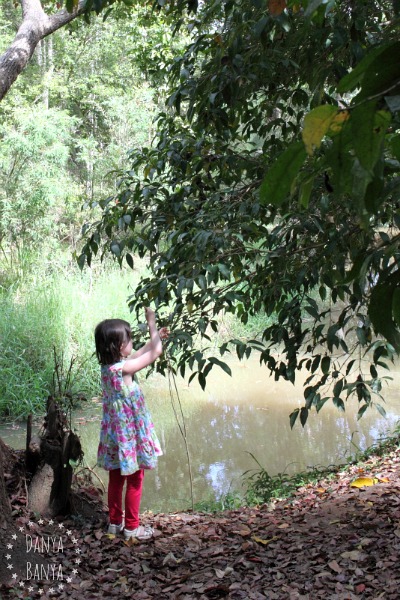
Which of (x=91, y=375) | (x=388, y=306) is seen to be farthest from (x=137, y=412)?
(x=91, y=375)

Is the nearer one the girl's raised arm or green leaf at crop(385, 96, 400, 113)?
green leaf at crop(385, 96, 400, 113)

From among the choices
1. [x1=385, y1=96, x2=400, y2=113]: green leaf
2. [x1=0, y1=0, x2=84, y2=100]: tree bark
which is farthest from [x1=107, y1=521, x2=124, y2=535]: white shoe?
[x1=385, y1=96, x2=400, y2=113]: green leaf

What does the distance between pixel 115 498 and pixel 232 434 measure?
144 inches

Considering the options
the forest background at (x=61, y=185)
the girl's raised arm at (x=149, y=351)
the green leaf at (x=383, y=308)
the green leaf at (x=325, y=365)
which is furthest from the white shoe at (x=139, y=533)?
the green leaf at (x=383, y=308)

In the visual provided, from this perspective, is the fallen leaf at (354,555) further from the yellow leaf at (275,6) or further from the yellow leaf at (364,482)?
the yellow leaf at (275,6)

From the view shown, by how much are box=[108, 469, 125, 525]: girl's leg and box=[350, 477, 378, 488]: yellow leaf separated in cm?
147

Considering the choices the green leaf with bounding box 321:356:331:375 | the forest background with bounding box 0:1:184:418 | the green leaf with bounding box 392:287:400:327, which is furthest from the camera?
the forest background with bounding box 0:1:184:418

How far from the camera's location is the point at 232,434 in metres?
6.66

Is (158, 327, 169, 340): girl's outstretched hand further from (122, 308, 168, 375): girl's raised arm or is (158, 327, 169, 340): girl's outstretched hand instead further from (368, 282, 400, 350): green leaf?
(368, 282, 400, 350): green leaf

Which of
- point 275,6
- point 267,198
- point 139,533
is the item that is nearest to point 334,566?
point 139,533

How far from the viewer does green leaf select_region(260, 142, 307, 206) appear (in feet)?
2.11

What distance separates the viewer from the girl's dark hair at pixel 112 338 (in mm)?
3055

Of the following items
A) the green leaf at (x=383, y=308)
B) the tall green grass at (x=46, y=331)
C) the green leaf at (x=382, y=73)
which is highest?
the tall green grass at (x=46, y=331)

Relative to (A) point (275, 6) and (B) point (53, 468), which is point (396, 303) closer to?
(A) point (275, 6)
